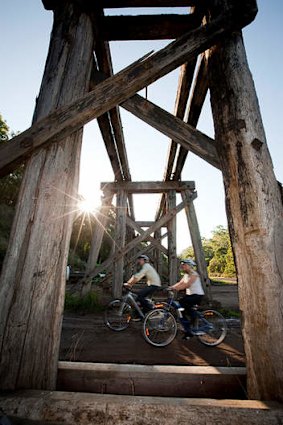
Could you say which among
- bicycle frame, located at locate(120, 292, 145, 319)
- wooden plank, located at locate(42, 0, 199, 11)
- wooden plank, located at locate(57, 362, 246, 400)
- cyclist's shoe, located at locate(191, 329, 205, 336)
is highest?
wooden plank, located at locate(42, 0, 199, 11)

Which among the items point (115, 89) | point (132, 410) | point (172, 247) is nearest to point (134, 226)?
point (172, 247)

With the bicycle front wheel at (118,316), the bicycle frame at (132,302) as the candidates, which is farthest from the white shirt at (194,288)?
the bicycle front wheel at (118,316)

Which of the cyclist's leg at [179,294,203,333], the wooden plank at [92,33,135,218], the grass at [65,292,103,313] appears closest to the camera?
the wooden plank at [92,33,135,218]

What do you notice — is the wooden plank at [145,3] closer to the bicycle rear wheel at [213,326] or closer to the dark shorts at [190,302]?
the dark shorts at [190,302]

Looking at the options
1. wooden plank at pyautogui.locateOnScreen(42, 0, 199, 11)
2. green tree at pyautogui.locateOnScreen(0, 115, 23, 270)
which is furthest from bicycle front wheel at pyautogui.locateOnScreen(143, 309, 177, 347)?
green tree at pyautogui.locateOnScreen(0, 115, 23, 270)

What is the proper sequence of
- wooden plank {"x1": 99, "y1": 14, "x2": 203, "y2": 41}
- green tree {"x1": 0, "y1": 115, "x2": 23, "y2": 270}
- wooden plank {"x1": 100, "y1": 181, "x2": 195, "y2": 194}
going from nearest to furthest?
wooden plank {"x1": 99, "y1": 14, "x2": 203, "y2": 41} → wooden plank {"x1": 100, "y1": 181, "x2": 195, "y2": 194} → green tree {"x1": 0, "y1": 115, "x2": 23, "y2": 270}

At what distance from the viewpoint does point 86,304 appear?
→ 556 cm

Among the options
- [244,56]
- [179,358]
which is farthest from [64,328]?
[244,56]

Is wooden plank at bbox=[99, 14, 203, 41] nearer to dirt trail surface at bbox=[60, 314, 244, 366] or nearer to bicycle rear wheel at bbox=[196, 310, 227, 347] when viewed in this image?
dirt trail surface at bbox=[60, 314, 244, 366]

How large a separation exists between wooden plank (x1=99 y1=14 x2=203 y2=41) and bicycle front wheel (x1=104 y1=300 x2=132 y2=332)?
4.88 metres

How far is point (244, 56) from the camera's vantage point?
1792 mm

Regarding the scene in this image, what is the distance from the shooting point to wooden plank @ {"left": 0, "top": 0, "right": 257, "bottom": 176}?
153 centimetres

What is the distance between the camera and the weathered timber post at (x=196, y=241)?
18.2ft

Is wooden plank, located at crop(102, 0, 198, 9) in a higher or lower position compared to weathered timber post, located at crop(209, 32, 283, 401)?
higher
